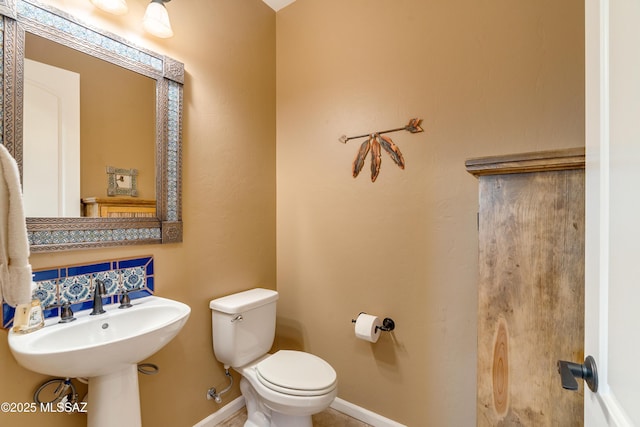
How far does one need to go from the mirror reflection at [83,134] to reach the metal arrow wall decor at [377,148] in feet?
3.74

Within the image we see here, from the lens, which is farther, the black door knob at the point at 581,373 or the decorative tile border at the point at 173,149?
the decorative tile border at the point at 173,149

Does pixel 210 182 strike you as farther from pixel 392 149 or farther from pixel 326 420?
pixel 326 420

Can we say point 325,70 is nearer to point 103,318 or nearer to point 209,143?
point 209,143

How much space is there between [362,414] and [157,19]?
245 centimetres

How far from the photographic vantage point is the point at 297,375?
1498mm

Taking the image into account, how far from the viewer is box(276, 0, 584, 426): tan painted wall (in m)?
1.35

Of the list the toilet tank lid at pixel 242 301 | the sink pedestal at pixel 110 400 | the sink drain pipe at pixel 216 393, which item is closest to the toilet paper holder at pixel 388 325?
the toilet tank lid at pixel 242 301

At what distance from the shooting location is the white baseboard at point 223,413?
174 centimetres

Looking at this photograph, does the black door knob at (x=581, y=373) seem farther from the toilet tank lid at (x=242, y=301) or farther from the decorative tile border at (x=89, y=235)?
the decorative tile border at (x=89, y=235)

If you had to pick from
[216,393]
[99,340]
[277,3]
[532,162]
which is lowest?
[216,393]

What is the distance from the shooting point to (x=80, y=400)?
126 cm

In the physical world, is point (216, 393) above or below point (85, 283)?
below

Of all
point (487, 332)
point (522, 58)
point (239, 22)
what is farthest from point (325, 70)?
point (487, 332)

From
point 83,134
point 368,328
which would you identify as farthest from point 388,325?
point 83,134
